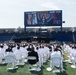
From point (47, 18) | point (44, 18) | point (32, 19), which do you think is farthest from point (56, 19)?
point (32, 19)

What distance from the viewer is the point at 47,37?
63344 mm

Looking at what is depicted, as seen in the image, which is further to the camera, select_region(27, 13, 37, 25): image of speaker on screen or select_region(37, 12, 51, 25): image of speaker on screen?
select_region(27, 13, 37, 25): image of speaker on screen

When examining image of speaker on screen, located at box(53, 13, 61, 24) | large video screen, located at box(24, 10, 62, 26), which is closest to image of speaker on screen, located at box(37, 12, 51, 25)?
large video screen, located at box(24, 10, 62, 26)

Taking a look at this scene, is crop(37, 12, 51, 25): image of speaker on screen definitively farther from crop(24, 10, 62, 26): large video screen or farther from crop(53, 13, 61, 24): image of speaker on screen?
crop(53, 13, 61, 24): image of speaker on screen

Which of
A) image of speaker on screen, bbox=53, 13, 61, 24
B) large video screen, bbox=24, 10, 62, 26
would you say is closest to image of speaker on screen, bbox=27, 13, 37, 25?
large video screen, bbox=24, 10, 62, 26

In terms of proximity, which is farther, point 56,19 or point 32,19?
point 32,19

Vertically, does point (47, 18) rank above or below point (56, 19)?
above

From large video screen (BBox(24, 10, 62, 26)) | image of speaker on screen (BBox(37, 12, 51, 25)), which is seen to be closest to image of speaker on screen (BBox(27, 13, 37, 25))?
large video screen (BBox(24, 10, 62, 26))

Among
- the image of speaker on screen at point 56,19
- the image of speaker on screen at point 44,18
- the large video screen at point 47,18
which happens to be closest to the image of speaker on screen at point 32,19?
the large video screen at point 47,18

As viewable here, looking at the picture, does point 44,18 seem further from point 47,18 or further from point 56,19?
point 56,19

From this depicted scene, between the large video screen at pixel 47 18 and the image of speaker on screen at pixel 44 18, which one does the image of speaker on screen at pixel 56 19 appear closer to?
the large video screen at pixel 47 18

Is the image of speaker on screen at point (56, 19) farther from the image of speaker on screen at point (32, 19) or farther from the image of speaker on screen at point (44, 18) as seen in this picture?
the image of speaker on screen at point (32, 19)

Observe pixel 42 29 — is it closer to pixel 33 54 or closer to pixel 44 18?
pixel 44 18

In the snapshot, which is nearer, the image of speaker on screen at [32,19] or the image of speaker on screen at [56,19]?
the image of speaker on screen at [56,19]
